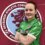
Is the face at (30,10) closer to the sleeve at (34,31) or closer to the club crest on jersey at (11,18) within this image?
the sleeve at (34,31)

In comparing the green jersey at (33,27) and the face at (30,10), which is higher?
the face at (30,10)

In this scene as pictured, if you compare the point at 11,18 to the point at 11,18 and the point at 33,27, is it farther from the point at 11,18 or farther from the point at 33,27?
the point at 33,27

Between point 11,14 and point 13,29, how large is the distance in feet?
0.43

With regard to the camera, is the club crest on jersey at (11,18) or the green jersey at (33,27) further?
the club crest on jersey at (11,18)

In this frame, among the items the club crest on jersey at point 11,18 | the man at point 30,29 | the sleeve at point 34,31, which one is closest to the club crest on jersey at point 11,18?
the club crest on jersey at point 11,18

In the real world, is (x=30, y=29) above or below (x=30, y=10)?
below

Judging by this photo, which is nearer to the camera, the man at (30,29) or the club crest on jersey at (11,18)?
the man at (30,29)

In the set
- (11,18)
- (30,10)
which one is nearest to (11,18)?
(11,18)

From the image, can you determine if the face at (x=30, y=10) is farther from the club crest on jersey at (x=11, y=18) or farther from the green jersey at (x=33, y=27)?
the club crest on jersey at (x=11, y=18)

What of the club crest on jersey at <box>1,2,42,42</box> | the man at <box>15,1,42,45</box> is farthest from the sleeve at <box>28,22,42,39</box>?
the club crest on jersey at <box>1,2,42,42</box>

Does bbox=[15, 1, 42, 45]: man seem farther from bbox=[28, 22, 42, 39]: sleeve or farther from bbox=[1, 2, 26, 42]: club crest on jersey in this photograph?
bbox=[1, 2, 26, 42]: club crest on jersey

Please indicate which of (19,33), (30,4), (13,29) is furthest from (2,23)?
(30,4)

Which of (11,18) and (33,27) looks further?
(11,18)

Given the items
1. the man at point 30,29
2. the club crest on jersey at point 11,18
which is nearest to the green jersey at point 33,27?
the man at point 30,29
